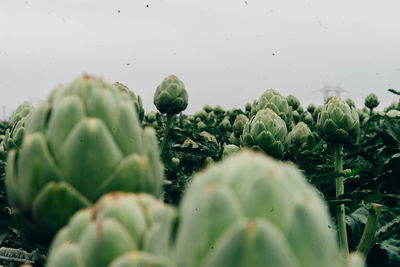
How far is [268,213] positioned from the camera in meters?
0.52

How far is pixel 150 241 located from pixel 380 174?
103 inches

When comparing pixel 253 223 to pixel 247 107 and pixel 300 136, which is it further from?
pixel 247 107

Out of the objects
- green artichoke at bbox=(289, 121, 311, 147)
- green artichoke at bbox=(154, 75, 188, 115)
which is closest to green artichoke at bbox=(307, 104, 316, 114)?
green artichoke at bbox=(289, 121, 311, 147)

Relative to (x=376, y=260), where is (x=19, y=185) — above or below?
above

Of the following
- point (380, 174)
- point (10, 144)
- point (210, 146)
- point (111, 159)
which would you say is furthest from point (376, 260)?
point (111, 159)

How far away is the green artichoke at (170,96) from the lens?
9.48 feet

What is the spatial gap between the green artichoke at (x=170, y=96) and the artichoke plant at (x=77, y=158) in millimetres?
2090

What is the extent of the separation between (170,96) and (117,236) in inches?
91.7

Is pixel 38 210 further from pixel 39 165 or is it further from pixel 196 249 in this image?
pixel 196 249

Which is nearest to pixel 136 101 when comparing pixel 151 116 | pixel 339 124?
pixel 339 124

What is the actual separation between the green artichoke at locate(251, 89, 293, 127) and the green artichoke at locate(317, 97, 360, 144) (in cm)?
56

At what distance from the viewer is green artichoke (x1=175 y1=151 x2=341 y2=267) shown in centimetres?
48

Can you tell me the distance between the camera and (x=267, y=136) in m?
2.23

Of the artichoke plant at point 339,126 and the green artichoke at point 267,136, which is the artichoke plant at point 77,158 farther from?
the artichoke plant at point 339,126
